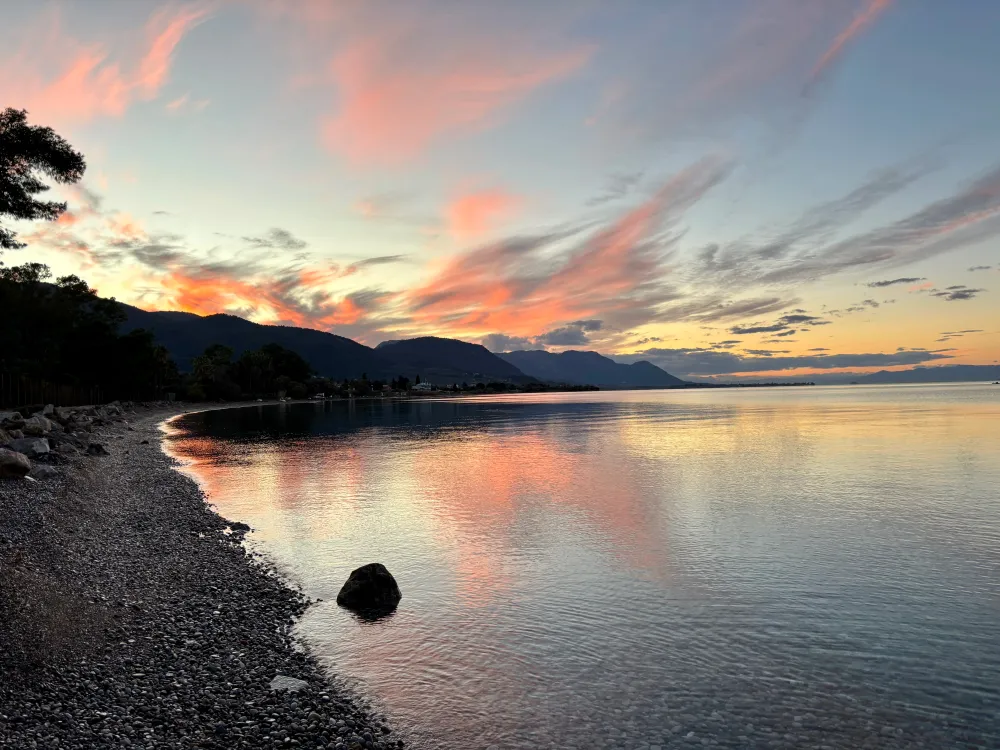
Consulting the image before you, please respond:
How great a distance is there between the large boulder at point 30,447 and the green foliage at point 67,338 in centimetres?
8207

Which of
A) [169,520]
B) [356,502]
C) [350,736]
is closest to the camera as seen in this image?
[350,736]

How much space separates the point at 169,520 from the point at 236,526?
2.96 metres

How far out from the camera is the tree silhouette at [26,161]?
103 feet

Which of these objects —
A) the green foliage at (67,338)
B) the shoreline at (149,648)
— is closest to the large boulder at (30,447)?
the shoreline at (149,648)

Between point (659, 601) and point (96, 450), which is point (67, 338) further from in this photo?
point (659, 601)

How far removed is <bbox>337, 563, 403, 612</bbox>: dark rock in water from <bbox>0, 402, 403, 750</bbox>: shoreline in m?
1.39

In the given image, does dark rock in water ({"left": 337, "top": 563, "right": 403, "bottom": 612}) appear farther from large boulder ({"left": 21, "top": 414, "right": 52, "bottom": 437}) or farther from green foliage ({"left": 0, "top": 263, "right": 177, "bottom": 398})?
green foliage ({"left": 0, "top": 263, "right": 177, "bottom": 398})

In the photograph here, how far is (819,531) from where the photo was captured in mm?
26609

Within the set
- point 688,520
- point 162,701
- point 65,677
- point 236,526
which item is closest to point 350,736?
point 162,701

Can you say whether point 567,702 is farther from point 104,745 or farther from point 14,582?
point 14,582

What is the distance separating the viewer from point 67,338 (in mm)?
128500

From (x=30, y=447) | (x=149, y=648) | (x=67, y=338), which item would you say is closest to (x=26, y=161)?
(x=30, y=447)

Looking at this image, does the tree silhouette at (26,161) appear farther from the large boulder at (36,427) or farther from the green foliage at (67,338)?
the green foliage at (67,338)

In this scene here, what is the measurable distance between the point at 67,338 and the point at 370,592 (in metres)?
144
